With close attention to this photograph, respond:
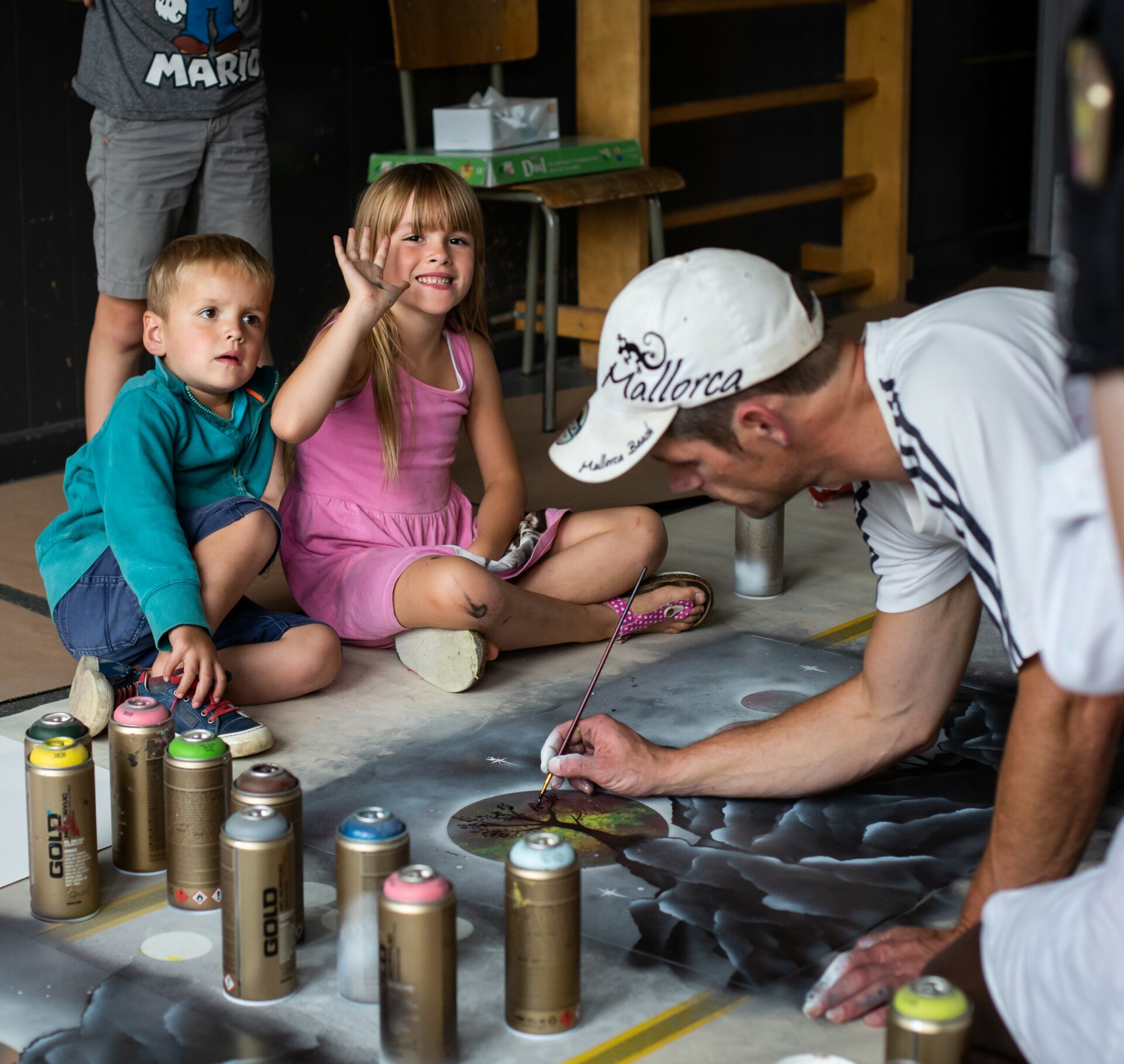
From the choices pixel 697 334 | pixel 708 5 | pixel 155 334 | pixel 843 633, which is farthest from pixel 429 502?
pixel 708 5

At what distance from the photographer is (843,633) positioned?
8.36 feet

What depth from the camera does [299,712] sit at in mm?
2227

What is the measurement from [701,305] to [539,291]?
3373mm

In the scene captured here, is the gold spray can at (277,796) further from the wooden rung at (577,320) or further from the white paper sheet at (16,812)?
the wooden rung at (577,320)

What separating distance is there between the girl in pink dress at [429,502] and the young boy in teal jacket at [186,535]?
6.2 inches

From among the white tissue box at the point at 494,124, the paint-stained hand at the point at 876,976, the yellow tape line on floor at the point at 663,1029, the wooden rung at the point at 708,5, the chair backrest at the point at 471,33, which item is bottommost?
the yellow tape line on floor at the point at 663,1029

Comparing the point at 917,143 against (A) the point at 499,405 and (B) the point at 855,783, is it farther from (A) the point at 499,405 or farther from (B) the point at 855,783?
(B) the point at 855,783

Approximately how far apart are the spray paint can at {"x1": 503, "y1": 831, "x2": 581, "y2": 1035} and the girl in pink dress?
3.14 feet

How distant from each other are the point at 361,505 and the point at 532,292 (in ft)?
6.31

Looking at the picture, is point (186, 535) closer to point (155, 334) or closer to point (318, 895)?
point (155, 334)

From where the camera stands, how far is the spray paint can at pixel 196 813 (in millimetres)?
1584

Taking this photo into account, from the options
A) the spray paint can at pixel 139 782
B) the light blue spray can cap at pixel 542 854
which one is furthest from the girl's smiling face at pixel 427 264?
the light blue spray can cap at pixel 542 854

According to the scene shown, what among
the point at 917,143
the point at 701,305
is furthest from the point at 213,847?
the point at 917,143

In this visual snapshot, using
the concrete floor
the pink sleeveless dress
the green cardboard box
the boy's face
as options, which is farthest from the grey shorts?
the concrete floor
